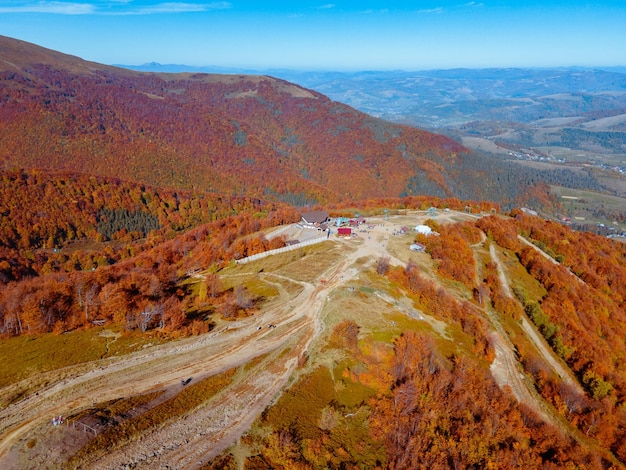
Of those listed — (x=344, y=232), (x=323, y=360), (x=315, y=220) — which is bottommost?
(x=315, y=220)

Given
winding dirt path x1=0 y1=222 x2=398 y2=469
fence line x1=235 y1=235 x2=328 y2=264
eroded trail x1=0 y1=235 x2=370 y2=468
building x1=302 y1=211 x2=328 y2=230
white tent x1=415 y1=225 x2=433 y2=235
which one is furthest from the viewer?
building x1=302 y1=211 x2=328 y2=230

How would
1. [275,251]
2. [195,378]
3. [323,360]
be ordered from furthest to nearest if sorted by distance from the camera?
[275,251]
[323,360]
[195,378]

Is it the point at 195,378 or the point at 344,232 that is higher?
the point at 195,378

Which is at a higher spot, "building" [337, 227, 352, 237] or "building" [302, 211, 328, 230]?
"building" [337, 227, 352, 237]

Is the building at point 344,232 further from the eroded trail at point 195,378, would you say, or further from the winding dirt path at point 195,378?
the eroded trail at point 195,378

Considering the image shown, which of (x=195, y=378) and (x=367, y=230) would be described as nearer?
(x=195, y=378)

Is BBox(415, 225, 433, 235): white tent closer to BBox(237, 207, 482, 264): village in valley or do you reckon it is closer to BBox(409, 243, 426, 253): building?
BBox(237, 207, 482, 264): village in valley

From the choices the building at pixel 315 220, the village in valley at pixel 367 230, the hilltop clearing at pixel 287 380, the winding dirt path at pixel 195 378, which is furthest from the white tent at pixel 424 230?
the winding dirt path at pixel 195 378

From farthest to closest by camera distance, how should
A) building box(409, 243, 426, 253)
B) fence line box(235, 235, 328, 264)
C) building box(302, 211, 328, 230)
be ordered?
building box(302, 211, 328, 230) < building box(409, 243, 426, 253) < fence line box(235, 235, 328, 264)

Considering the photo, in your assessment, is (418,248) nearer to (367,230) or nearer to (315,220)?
(367,230)

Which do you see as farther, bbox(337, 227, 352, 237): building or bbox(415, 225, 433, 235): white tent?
bbox(415, 225, 433, 235): white tent

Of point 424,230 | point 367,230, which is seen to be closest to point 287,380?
point 367,230

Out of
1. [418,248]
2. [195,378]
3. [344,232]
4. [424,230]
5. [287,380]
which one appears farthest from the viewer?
[424,230]

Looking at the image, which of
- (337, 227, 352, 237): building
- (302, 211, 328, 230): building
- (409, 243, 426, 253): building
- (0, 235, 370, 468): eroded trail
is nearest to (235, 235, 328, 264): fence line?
(337, 227, 352, 237): building
